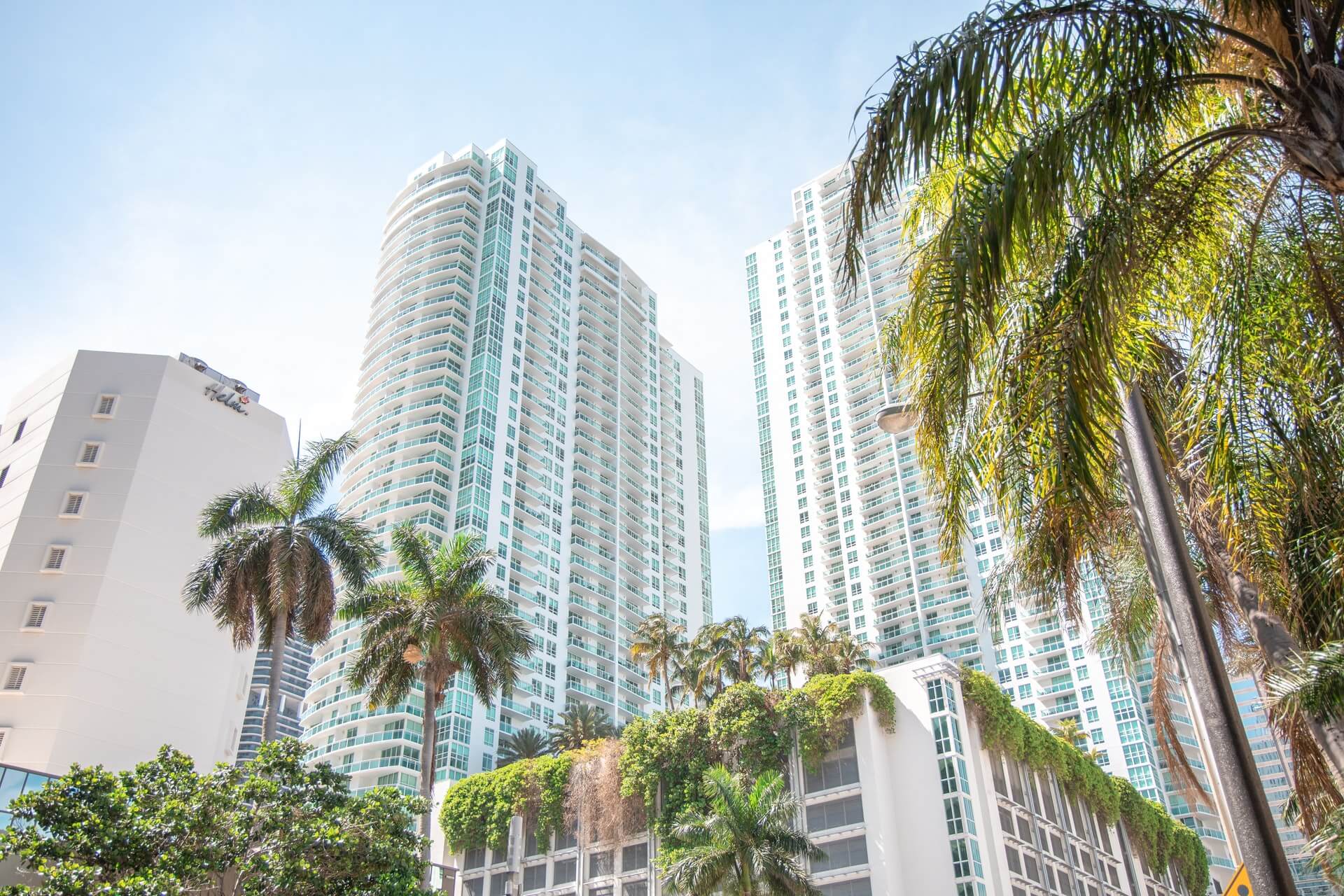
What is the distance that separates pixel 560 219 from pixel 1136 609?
124m

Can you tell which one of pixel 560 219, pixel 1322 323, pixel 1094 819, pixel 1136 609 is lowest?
pixel 1322 323

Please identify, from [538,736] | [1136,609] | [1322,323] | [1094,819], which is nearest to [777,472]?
[538,736]

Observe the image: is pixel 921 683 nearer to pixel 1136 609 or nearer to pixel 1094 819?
pixel 1094 819

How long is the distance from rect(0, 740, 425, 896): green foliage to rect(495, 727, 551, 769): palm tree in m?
57.4

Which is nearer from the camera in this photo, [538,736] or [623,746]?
[623,746]

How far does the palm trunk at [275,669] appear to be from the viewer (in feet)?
113

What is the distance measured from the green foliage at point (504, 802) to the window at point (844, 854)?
52.4 feet

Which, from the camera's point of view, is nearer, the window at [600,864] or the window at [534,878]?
the window at [600,864]

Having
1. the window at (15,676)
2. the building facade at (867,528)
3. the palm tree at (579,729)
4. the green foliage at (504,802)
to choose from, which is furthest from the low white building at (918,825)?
the building facade at (867,528)

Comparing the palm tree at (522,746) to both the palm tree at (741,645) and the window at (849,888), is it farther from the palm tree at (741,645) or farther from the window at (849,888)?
the window at (849,888)

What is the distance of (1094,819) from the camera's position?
65.1 meters

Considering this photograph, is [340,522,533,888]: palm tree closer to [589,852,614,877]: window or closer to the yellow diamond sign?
[589,852,614,877]: window

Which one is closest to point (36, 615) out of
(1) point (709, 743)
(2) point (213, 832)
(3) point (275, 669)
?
(3) point (275, 669)

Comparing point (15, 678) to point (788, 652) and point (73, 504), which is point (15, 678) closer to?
point (73, 504)
